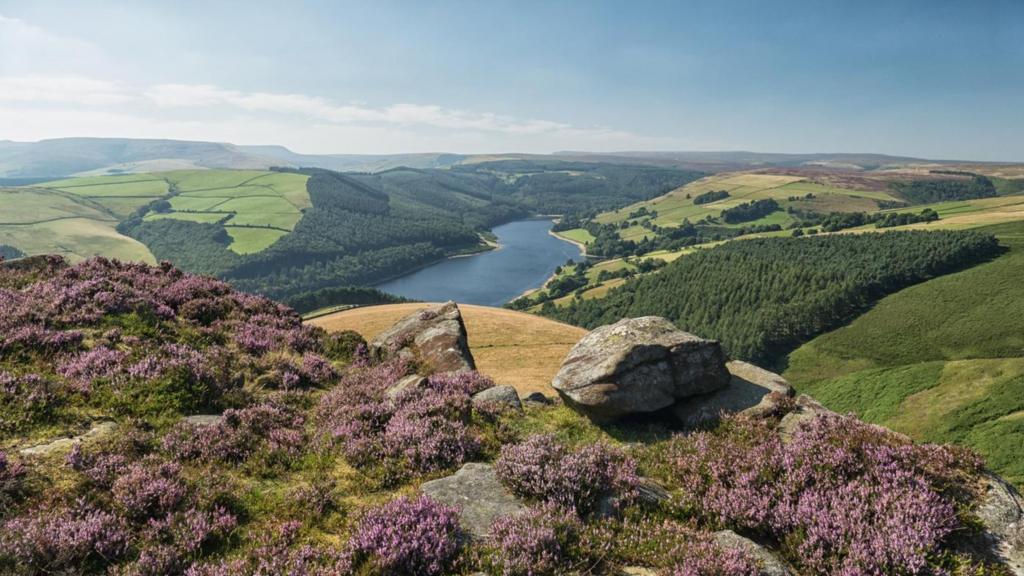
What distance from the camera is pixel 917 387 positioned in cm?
6881

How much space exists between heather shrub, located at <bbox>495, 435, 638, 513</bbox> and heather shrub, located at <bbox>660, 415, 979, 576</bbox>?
4.18ft

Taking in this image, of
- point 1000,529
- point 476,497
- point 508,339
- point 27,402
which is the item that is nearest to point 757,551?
point 1000,529

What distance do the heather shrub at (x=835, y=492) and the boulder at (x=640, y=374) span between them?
305 centimetres

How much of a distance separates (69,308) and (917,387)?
93.8m

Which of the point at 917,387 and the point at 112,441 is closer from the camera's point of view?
the point at 112,441

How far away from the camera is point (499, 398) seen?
14375 mm

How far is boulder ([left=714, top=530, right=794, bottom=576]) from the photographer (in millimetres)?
6520

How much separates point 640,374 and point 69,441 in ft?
44.1

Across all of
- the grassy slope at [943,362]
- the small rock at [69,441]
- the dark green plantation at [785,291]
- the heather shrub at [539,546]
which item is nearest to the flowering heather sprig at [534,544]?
the heather shrub at [539,546]

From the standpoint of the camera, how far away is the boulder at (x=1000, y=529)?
6.75 m

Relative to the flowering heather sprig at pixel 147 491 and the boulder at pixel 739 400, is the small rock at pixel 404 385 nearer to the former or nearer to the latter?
the flowering heather sprig at pixel 147 491

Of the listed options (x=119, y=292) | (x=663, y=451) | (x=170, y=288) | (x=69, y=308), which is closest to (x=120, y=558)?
(x=663, y=451)

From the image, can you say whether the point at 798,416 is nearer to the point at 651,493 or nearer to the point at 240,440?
the point at 651,493

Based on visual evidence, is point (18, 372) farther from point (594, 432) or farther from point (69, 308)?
point (594, 432)
